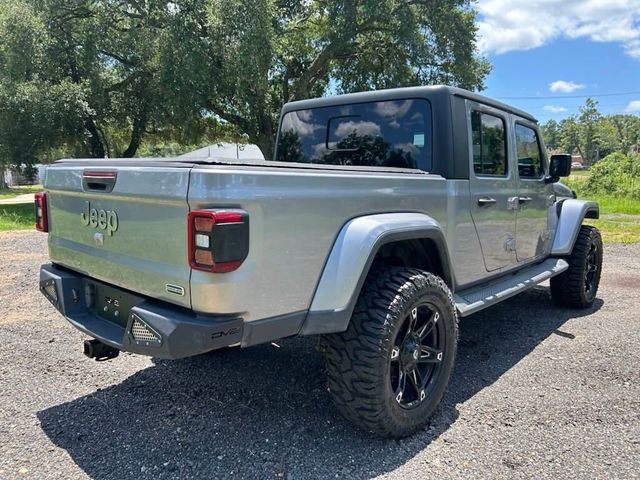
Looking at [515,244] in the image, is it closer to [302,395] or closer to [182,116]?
[302,395]

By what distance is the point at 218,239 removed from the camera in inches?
80.7

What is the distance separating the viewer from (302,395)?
131 inches

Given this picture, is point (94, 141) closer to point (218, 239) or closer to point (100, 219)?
point (100, 219)

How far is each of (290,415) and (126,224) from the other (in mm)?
1512

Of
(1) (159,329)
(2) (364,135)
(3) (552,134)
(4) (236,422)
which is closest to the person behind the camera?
(1) (159,329)

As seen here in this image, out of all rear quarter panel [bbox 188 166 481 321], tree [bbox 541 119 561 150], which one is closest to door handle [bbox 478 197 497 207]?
rear quarter panel [bbox 188 166 481 321]

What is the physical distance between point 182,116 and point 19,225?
6558 millimetres

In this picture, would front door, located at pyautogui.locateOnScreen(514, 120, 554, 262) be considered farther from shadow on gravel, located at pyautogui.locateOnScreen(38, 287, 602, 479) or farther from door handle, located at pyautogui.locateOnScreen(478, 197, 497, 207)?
shadow on gravel, located at pyautogui.locateOnScreen(38, 287, 602, 479)

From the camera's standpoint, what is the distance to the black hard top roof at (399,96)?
3441mm

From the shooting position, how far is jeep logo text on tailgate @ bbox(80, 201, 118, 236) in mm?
2592

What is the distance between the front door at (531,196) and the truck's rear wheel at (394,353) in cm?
174

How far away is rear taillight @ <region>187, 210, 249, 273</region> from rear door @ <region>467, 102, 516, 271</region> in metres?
2.03

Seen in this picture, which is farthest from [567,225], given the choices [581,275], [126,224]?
[126,224]

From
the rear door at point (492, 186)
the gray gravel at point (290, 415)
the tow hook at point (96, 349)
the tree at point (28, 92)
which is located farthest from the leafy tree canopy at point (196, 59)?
the tow hook at point (96, 349)
